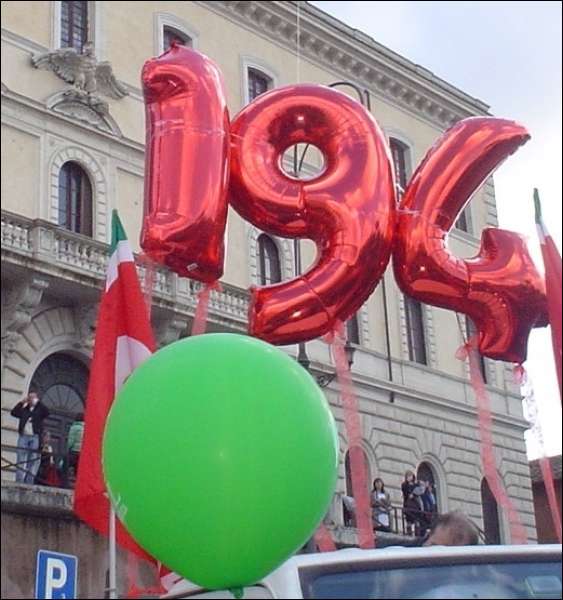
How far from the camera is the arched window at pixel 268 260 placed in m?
18.4

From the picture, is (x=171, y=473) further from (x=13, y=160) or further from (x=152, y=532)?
(x=13, y=160)

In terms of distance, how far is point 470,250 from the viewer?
14.8 meters

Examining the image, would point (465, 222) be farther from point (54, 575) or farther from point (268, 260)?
point (54, 575)

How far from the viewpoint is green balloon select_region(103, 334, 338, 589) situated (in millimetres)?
2750

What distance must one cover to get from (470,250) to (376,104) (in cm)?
677

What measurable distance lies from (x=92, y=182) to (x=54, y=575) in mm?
9747

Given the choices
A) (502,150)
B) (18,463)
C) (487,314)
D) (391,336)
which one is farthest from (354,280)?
(391,336)

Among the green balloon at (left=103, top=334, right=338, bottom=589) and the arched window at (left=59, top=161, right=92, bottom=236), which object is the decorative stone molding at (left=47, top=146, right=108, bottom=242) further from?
the green balloon at (left=103, top=334, right=338, bottom=589)

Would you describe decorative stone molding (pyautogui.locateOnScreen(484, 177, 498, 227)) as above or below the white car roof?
above

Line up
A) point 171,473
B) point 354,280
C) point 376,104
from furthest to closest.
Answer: point 376,104 → point 354,280 → point 171,473

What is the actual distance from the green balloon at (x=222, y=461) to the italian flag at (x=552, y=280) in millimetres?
1117

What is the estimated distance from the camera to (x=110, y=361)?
5.26 meters

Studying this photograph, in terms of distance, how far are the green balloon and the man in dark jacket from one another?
10.3 meters

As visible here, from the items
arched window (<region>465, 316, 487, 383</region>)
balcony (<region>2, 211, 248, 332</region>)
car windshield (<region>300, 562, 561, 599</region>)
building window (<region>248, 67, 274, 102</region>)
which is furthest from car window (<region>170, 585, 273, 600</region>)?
building window (<region>248, 67, 274, 102</region>)
